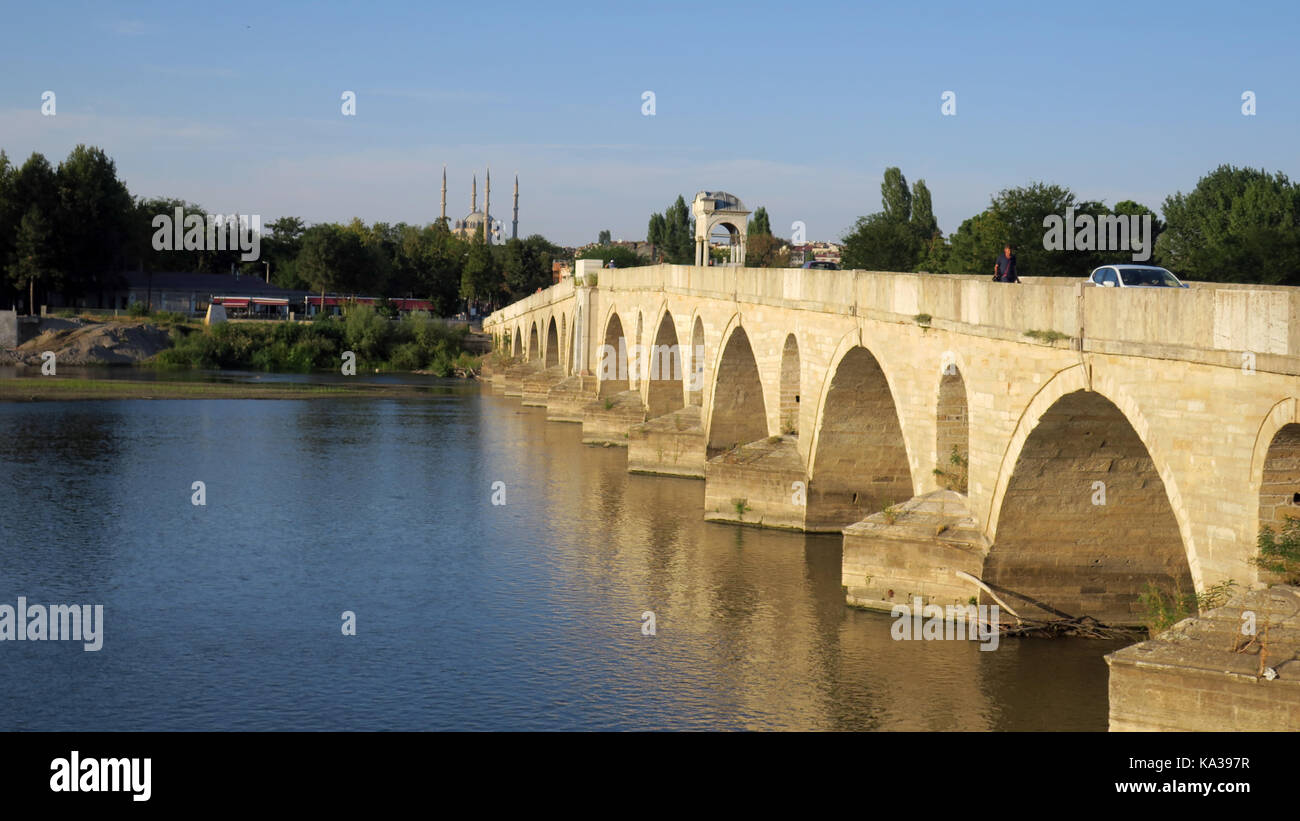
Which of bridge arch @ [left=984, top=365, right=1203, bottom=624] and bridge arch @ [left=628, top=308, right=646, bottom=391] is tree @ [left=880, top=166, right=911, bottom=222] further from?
bridge arch @ [left=984, top=365, right=1203, bottom=624]

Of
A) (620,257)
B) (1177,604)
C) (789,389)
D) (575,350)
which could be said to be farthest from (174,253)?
(1177,604)

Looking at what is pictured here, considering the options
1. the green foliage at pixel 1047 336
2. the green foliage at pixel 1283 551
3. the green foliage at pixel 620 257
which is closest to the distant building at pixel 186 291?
the green foliage at pixel 620 257

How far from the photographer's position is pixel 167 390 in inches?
2099

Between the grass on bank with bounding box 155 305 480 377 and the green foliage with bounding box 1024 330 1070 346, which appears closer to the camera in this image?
the green foliage with bounding box 1024 330 1070 346

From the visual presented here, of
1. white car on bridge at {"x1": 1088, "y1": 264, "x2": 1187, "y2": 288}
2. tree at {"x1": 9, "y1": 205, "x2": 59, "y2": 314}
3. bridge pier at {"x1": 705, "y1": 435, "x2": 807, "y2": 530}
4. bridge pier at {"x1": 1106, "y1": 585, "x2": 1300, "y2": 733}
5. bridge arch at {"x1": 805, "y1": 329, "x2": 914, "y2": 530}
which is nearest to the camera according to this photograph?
bridge pier at {"x1": 1106, "y1": 585, "x2": 1300, "y2": 733}

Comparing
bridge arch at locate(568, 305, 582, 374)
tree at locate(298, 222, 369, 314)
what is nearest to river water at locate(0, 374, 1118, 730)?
bridge arch at locate(568, 305, 582, 374)

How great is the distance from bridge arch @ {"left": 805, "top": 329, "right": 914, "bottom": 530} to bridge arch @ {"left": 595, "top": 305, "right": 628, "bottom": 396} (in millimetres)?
21335

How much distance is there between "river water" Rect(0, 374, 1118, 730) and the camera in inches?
583

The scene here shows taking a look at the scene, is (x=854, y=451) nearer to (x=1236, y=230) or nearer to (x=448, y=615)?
(x=448, y=615)

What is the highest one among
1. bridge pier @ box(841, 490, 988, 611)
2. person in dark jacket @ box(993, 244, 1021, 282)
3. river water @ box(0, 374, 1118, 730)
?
person in dark jacket @ box(993, 244, 1021, 282)

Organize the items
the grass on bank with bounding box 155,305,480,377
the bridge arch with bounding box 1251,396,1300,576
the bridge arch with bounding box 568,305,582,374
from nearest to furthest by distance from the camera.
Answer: the bridge arch with bounding box 1251,396,1300,576 < the bridge arch with bounding box 568,305,582,374 < the grass on bank with bounding box 155,305,480,377

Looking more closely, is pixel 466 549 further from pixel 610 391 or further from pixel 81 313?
pixel 81 313

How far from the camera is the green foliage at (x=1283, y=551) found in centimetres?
1136

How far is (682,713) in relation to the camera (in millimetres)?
14781
